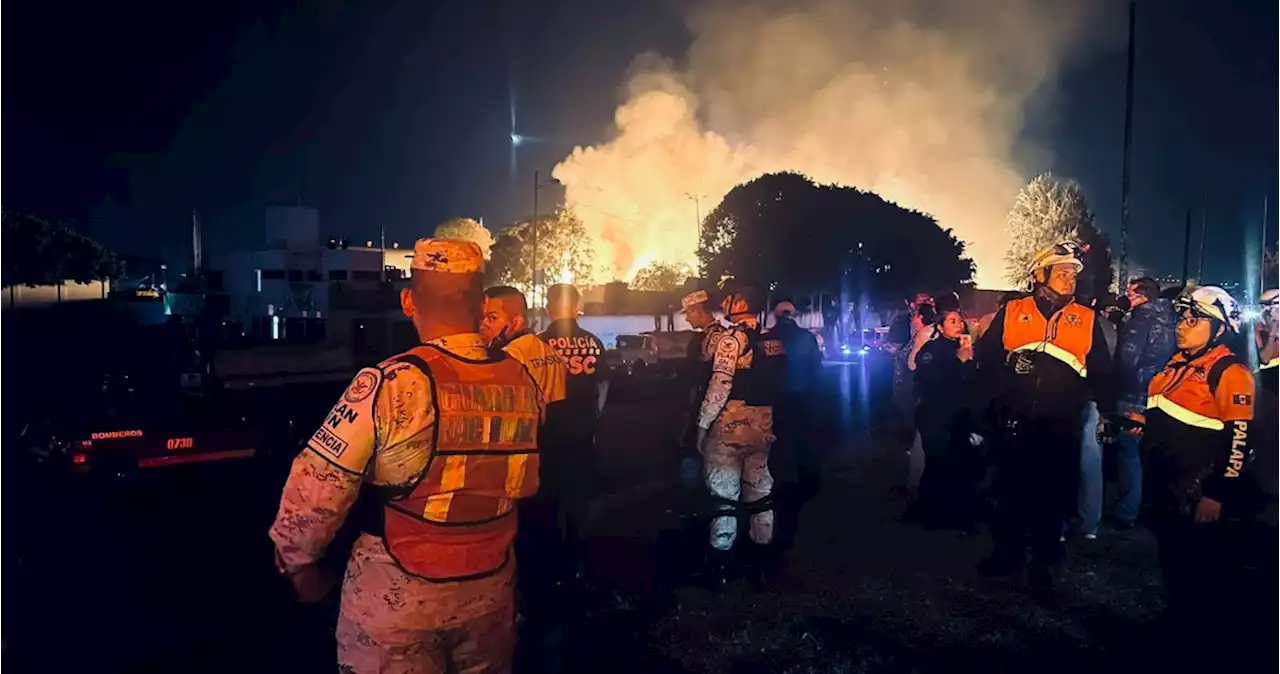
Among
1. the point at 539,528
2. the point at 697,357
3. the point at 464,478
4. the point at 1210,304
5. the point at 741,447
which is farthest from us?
the point at 697,357

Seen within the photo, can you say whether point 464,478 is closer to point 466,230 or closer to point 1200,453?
point 1200,453

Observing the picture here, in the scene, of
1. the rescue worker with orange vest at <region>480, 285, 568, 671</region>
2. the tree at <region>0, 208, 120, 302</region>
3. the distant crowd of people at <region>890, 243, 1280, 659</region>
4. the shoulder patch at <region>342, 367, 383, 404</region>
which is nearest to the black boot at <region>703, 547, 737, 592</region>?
the rescue worker with orange vest at <region>480, 285, 568, 671</region>

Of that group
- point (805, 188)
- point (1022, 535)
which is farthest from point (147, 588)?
point (805, 188)

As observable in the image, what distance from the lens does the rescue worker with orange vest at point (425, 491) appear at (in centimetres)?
263

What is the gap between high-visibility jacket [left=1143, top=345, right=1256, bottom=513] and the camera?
5.28m

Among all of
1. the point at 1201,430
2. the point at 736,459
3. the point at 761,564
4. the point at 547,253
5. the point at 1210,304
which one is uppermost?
the point at 547,253

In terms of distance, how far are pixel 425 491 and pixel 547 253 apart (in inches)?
2711

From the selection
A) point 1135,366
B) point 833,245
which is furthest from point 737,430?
point 833,245

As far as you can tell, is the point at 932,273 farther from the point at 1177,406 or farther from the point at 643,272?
the point at 1177,406

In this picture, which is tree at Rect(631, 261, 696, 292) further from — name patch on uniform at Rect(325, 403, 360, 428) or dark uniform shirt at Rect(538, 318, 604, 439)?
name patch on uniform at Rect(325, 403, 360, 428)

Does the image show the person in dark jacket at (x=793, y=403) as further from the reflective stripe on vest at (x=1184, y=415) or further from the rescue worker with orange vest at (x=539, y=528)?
the reflective stripe on vest at (x=1184, y=415)

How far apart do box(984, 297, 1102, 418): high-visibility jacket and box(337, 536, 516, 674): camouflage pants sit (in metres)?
4.53

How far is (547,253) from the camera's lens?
2790 inches

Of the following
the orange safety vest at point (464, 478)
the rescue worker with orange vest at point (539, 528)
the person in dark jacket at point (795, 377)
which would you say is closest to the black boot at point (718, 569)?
the person in dark jacket at point (795, 377)
